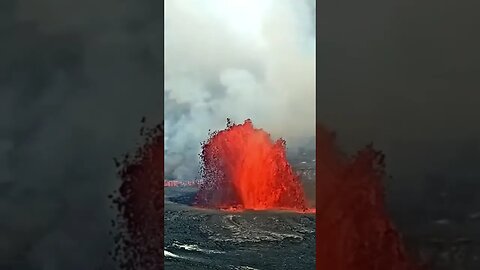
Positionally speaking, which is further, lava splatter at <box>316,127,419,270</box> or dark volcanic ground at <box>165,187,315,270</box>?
dark volcanic ground at <box>165,187,315,270</box>

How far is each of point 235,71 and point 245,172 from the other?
1.70 feet

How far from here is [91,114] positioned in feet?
9.93

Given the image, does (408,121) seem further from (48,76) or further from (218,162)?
(48,76)

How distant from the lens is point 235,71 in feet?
10.1

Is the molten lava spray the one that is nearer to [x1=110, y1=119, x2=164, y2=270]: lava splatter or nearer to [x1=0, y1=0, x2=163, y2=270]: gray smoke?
[x1=110, y1=119, x2=164, y2=270]: lava splatter

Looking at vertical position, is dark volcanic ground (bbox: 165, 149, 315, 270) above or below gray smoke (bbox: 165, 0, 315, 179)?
below

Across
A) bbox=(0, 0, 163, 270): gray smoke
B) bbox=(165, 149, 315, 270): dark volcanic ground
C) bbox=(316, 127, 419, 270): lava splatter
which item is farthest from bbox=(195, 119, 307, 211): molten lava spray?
bbox=(0, 0, 163, 270): gray smoke

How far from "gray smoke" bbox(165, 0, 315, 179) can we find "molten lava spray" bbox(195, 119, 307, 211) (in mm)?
55

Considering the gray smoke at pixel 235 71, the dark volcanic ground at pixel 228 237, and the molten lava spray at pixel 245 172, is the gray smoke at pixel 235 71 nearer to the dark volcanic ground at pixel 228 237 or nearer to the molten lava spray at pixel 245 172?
the molten lava spray at pixel 245 172

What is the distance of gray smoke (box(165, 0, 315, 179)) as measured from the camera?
3.04 metres

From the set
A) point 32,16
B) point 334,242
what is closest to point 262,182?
point 334,242

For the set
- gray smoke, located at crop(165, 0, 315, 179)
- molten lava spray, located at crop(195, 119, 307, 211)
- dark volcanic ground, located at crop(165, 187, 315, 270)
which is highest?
gray smoke, located at crop(165, 0, 315, 179)

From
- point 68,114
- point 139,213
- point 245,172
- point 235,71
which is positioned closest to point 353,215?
point 245,172

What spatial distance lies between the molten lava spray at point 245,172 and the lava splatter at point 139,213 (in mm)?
235
